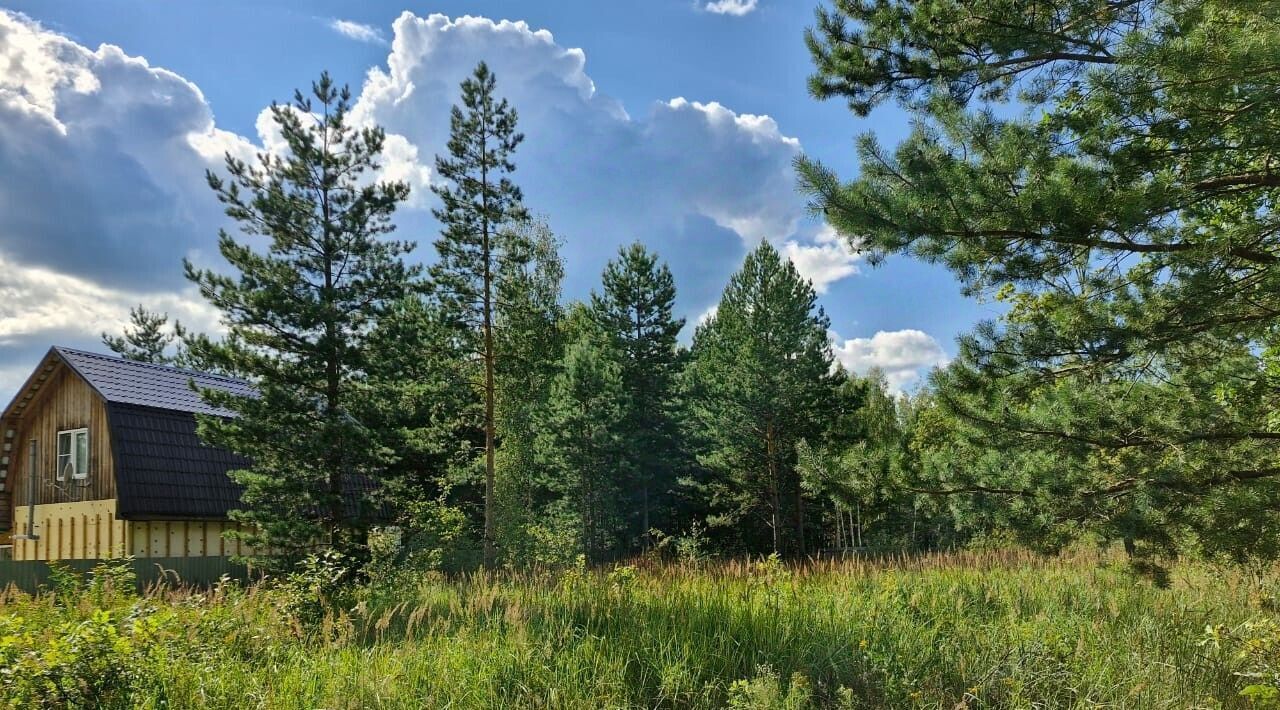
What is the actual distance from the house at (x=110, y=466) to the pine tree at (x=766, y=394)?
1304 centimetres

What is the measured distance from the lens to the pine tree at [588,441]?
22.3 metres

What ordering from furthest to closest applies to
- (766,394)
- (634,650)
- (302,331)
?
(766,394)
(302,331)
(634,650)

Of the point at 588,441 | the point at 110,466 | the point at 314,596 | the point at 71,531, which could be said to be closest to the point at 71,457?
the point at 71,531

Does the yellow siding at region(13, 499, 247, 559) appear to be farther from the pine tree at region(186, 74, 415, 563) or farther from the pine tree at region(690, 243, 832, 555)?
the pine tree at region(690, 243, 832, 555)

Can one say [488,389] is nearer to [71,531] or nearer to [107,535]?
[107,535]

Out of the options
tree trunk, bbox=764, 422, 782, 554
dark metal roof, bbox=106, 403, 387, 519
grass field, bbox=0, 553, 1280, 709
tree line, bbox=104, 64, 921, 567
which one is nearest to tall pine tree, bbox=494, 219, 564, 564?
tree line, bbox=104, 64, 921, 567

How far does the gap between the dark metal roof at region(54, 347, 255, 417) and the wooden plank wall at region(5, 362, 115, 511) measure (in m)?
0.35

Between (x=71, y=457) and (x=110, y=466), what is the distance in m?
2.24

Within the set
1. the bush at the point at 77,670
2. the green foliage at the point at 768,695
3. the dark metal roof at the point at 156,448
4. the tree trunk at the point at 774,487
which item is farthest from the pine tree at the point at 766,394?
the bush at the point at 77,670

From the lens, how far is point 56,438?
18.8 metres

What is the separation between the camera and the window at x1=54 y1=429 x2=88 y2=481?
58.7 feet

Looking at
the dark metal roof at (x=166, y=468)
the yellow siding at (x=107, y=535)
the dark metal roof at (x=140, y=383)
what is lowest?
the yellow siding at (x=107, y=535)

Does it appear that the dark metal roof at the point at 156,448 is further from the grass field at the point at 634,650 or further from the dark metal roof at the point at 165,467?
the grass field at the point at 634,650

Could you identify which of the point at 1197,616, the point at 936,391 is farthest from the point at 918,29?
the point at 1197,616
